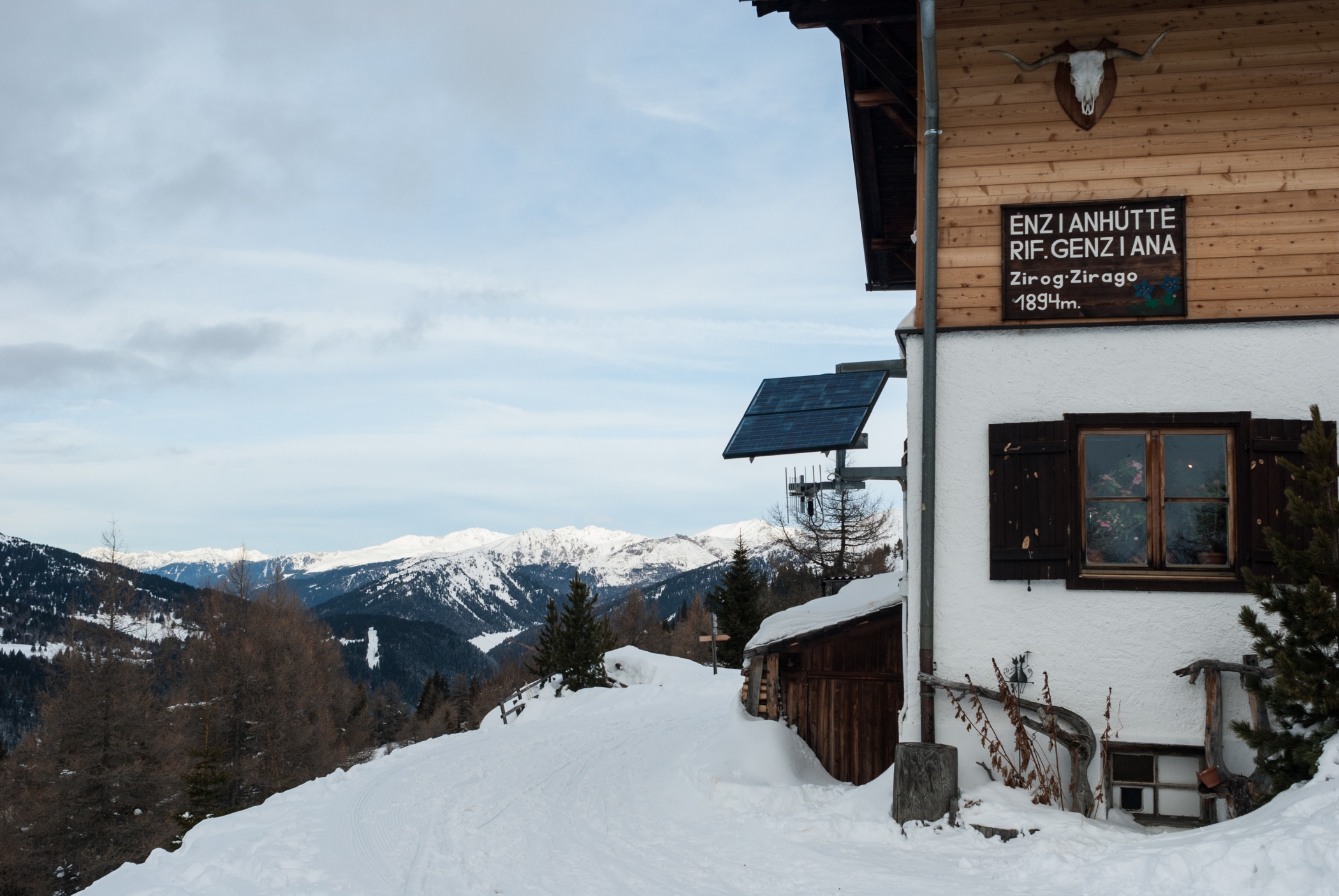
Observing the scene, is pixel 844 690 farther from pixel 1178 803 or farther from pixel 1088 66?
pixel 1088 66

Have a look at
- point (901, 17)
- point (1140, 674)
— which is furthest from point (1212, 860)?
point (901, 17)

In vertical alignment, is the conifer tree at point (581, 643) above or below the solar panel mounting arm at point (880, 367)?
below

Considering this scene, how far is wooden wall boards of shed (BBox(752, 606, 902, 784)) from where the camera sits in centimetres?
1330

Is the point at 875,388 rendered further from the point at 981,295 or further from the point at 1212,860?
the point at 1212,860

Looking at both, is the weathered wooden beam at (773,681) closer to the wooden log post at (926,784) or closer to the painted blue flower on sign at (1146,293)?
the wooden log post at (926,784)

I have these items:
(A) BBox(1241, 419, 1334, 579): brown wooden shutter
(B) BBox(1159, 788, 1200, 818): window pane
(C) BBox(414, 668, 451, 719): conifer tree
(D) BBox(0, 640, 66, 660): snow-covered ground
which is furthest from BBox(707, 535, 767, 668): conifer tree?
(D) BBox(0, 640, 66, 660): snow-covered ground

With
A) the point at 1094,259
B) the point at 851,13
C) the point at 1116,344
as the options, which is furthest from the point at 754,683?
the point at 851,13

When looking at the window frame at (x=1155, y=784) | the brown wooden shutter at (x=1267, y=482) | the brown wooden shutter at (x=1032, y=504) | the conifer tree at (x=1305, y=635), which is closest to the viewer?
the conifer tree at (x=1305, y=635)

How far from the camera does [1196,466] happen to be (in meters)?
8.98

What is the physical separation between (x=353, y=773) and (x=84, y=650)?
2488 cm

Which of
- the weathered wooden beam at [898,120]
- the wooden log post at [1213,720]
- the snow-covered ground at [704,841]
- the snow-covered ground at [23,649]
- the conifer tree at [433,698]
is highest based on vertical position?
the weathered wooden beam at [898,120]

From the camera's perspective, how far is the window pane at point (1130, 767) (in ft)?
28.4

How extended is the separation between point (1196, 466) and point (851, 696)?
6113 millimetres

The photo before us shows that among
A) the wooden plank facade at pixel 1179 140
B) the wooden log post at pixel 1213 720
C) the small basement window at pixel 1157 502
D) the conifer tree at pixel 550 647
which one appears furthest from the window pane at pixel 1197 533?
the conifer tree at pixel 550 647
